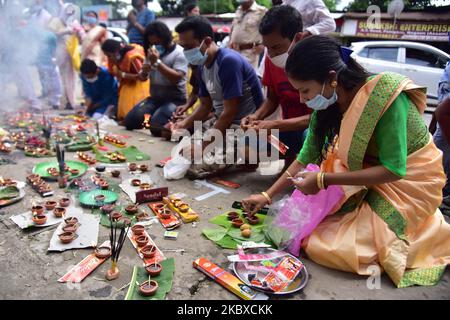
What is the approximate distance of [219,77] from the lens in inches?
138

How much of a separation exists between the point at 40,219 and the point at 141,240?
0.82m

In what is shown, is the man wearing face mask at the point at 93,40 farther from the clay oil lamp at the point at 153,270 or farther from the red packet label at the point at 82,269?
the clay oil lamp at the point at 153,270

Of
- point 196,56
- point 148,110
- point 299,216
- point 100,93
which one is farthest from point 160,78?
point 299,216

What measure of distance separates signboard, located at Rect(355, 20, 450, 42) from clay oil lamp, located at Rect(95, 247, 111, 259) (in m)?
5.33

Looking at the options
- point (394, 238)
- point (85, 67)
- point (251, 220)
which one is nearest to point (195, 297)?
point (251, 220)

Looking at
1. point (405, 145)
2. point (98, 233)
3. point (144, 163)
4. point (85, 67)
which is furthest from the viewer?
point (85, 67)

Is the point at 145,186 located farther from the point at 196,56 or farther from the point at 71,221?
the point at 196,56

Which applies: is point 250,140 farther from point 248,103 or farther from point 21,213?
point 21,213

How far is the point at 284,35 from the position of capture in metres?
2.96

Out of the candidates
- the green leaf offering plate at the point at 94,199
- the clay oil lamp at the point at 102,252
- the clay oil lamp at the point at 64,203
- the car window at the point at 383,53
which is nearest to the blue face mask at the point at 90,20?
the green leaf offering plate at the point at 94,199

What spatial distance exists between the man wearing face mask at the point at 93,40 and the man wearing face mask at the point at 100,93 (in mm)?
827

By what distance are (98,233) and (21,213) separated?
2.54 feet

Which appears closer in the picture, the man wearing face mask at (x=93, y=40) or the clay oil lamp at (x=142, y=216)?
the clay oil lamp at (x=142, y=216)

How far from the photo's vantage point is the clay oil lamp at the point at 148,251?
216cm
